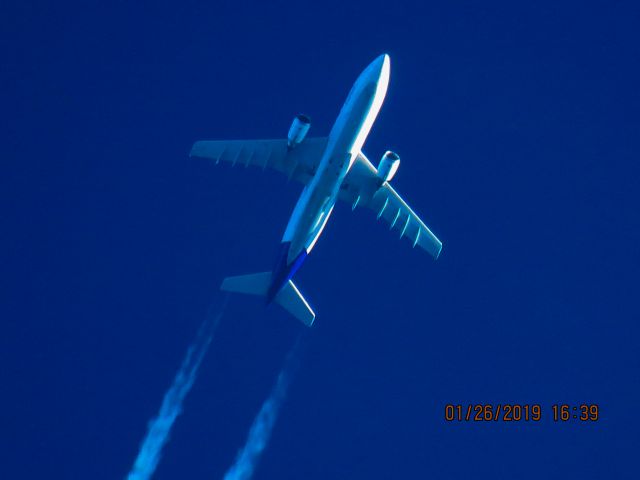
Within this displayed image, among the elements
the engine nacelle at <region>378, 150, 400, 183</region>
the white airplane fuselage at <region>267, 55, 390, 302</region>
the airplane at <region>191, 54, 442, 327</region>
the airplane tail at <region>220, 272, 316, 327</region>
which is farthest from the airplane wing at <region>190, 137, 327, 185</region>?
the airplane tail at <region>220, 272, 316, 327</region>

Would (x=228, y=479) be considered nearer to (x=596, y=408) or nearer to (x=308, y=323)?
(x=308, y=323)

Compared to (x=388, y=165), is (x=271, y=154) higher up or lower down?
lower down

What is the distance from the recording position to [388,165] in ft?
191

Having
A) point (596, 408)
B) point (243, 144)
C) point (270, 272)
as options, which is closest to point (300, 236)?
point (270, 272)

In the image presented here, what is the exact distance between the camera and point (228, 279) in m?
57.5

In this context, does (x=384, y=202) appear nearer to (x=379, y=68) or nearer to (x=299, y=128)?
(x=299, y=128)

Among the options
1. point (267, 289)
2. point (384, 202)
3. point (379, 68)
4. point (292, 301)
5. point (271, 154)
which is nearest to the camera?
point (379, 68)

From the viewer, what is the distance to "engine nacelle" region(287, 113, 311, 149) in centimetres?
5678

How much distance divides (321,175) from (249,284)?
789cm

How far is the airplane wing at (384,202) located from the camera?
6006 cm

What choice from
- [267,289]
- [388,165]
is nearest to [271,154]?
[388,165]

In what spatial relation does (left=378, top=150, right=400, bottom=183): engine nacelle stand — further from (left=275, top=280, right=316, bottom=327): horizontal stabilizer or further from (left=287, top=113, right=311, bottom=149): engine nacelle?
(left=275, top=280, right=316, bottom=327): horizontal stabilizer

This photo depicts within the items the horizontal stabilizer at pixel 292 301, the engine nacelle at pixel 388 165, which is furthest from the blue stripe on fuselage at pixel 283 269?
the engine nacelle at pixel 388 165

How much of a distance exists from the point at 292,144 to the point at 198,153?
18.2 ft
